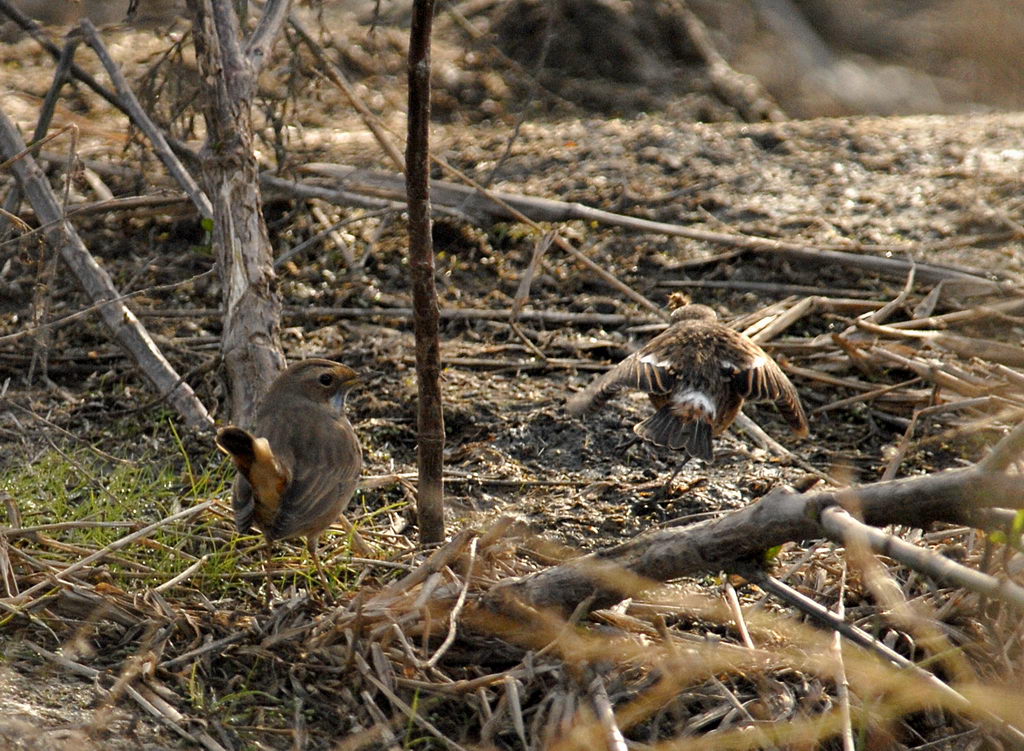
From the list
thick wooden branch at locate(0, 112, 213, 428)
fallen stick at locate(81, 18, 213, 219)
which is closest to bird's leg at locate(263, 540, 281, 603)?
A: thick wooden branch at locate(0, 112, 213, 428)

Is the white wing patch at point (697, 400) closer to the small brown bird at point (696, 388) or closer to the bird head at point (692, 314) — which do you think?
the small brown bird at point (696, 388)

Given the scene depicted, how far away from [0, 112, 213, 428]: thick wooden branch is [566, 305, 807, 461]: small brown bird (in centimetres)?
200

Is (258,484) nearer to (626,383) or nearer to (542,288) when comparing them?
(626,383)

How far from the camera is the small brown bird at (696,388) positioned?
20.7 feet

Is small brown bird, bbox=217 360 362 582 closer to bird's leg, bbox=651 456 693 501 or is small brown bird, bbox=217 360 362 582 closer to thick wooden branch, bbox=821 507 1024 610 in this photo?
bird's leg, bbox=651 456 693 501

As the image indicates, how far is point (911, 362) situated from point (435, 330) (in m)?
3.16

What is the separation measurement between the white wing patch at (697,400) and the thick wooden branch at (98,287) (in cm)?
237

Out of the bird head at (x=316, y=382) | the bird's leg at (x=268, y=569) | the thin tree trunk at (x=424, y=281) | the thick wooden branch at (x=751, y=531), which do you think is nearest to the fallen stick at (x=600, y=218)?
the bird head at (x=316, y=382)

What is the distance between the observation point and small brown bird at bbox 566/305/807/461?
248 inches

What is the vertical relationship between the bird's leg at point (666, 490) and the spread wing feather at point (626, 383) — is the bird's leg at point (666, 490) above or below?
below

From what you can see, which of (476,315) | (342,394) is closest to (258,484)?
(342,394)

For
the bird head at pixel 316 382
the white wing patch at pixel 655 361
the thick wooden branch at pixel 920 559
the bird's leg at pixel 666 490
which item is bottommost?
the bird's leg at pixel 666 490

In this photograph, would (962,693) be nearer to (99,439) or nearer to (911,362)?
(911,362)

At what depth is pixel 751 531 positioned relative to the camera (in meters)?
4.12
